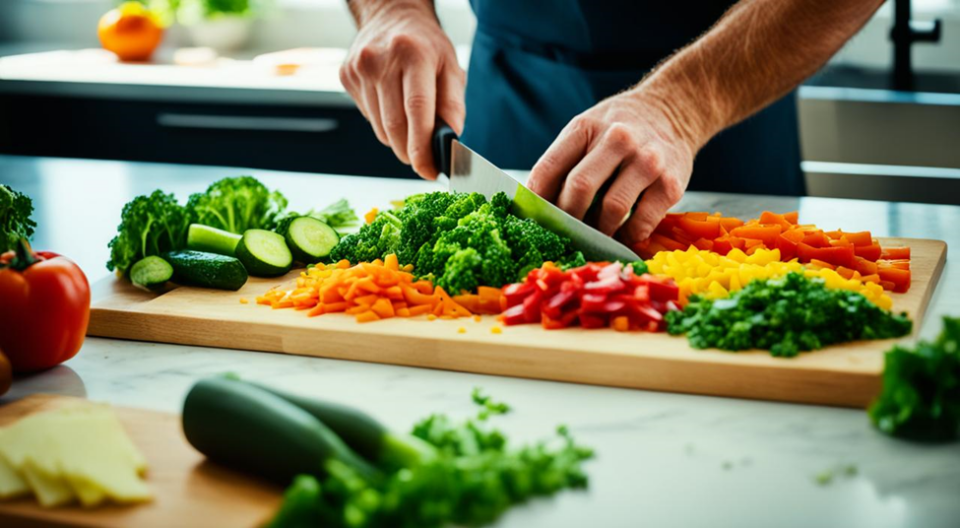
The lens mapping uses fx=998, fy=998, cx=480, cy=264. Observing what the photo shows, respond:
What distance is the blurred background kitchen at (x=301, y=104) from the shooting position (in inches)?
158

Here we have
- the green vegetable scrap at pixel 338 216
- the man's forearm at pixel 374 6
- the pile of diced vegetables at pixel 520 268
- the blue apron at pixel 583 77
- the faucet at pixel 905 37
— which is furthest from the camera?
the faucet at pixel 905 37

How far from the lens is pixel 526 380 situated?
1.80 meters

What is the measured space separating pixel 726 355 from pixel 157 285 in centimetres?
125

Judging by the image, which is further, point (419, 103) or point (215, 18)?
point (215, 18)

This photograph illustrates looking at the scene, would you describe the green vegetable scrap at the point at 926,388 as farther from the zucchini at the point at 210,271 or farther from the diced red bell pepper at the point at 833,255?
the zucchini at the point at 210,271

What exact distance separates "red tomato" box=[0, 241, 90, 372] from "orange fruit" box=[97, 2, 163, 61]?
13.3ft

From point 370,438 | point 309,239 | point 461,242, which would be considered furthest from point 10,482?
point 309,239

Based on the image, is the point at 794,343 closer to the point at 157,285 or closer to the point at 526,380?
the point at 526,380

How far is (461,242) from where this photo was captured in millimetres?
2102

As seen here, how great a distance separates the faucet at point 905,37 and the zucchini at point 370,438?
3.35 metres

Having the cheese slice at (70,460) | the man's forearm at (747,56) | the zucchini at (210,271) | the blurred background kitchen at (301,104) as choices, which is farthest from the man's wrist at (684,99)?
the blurred background kitchen at (301,104)

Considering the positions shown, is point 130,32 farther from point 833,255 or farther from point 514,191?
point 833,255

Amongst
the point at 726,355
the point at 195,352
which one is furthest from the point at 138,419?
the point at 726,355

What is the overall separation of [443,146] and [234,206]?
0.57 meters
